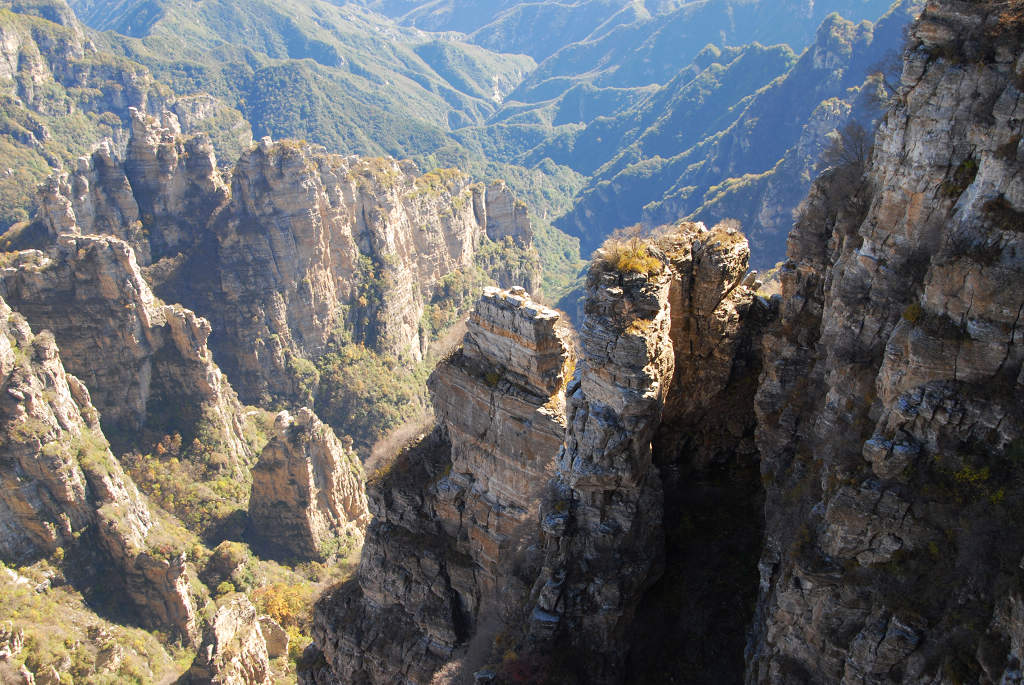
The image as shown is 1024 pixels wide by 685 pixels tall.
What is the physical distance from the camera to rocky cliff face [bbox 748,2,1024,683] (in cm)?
1160

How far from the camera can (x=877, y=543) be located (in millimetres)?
13031

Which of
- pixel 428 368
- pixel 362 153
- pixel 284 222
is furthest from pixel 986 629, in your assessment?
pixel 362 153

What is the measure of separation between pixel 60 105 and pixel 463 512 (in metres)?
123

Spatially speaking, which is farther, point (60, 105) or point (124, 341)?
point (60, 105)

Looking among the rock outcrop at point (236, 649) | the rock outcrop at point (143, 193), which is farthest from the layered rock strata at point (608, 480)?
the rock outcrop at point (143, 193)

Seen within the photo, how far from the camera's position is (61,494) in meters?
47.9

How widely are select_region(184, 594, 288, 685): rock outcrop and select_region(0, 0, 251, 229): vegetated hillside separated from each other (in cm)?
7691

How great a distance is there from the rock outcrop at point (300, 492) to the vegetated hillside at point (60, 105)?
63.2 m

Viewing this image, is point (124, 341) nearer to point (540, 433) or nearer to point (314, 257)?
point (314, 257)

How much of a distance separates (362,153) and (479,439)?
149 m

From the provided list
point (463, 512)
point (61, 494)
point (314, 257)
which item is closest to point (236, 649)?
point (463, 512)

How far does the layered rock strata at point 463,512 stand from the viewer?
23.7m

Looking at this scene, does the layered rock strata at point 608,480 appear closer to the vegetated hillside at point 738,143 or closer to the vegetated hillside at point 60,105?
the vegetated hillside at point 738,143

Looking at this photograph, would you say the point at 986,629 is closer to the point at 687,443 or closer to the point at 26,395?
the point at 687,443
